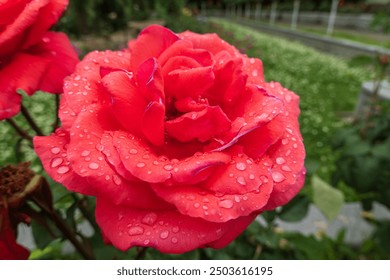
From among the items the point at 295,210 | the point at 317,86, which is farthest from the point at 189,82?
the point at 317,86

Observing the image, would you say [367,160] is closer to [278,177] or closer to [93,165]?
[278,177]

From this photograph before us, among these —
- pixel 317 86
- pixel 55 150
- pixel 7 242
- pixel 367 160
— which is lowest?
pixel 317 86

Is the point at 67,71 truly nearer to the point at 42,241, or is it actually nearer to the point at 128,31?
the point at 42,241

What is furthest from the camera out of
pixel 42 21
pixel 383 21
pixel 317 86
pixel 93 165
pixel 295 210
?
pixel 317 86

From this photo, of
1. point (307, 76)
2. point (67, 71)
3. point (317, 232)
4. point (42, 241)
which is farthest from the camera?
point (307, 76)

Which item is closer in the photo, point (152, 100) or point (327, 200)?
point (152, 100)

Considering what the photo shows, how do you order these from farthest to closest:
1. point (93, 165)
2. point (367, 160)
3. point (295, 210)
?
point (367, 160) < point (295, 210) < point (93, 165)

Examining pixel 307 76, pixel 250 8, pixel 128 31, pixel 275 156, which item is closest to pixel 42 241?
pixel 275 156
